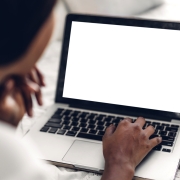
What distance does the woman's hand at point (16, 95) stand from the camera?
38 cm

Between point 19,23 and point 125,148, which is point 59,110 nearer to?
point 125,148

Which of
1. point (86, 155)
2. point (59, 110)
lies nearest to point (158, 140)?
point (86, 155)

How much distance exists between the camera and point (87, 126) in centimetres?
71

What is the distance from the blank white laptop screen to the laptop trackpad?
0.43 ft

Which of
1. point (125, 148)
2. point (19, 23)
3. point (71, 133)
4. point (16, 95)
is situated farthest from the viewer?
point (71, 133)

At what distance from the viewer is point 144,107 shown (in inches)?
28.7

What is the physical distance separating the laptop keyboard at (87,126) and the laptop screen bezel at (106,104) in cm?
2

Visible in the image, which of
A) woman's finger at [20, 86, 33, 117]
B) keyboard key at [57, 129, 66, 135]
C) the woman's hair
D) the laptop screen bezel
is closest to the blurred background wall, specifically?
the laptop screen bezel

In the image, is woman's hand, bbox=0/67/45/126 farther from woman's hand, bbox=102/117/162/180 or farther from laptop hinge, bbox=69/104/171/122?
laptop hinge, bbox=69/104/171/122

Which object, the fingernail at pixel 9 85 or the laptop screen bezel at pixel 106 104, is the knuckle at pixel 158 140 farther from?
the fingernail at pixel 9 85

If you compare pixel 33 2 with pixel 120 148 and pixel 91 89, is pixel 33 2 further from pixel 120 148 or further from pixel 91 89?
pixel 91 89

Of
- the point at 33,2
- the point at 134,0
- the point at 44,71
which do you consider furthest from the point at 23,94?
the point at 134,0

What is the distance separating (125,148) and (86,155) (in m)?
0.08

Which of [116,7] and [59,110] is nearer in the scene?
[59,110]
